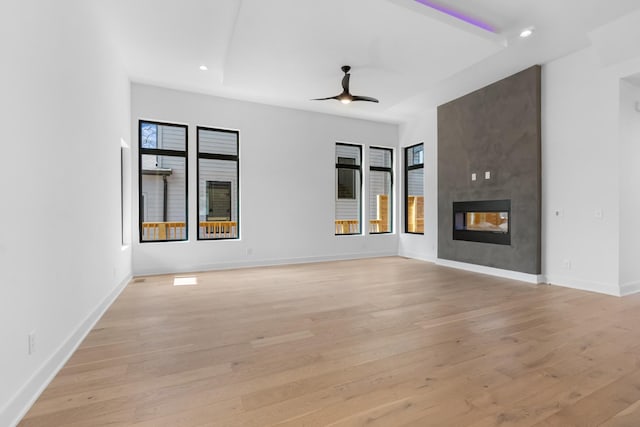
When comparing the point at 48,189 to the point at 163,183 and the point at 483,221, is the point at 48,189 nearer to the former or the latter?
the point at 163,183

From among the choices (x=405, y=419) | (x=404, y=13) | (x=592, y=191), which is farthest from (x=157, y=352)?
(x=592, y=191)

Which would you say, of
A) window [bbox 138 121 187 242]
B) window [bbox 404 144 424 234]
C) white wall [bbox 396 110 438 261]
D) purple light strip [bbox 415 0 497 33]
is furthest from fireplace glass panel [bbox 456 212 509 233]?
window [bbox 138 121 187 242]

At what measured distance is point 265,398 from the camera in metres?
1.78

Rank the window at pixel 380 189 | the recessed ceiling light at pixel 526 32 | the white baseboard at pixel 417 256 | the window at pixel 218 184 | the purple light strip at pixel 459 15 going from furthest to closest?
the window at pixel 380 189 < the white baseboard at pixel 417 256 < the window at pixel 218 184 < the recessed ceiling light at pixel 526 32 < the purple light strip at pixel 459 15

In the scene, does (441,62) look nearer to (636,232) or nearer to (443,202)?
(443,202)

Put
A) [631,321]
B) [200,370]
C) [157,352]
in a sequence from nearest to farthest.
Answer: [200,370] → [157,352] → [631,321]

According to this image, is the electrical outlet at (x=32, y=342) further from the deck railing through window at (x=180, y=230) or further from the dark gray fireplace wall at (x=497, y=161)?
the dark gray fireplace wall at (x=497, y=161)

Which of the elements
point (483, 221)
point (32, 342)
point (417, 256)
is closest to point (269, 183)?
point (417, 256)

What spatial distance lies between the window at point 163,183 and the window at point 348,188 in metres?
3.39

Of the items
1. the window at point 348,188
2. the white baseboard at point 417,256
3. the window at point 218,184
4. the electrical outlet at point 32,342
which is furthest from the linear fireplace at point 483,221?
the electrical outlet at point 32,342

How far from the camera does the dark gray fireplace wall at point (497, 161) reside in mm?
4758

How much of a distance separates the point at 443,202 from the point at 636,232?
2.84m

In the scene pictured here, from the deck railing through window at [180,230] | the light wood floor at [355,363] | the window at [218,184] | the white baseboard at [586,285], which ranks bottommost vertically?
the light wood floor at [355,363]

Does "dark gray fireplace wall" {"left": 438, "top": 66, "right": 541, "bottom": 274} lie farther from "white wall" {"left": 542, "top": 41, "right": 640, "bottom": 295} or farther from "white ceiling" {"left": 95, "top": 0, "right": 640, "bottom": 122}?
"white ceiling" {"left": 95, "top": 0, "right": 640, "bottom": 122}
